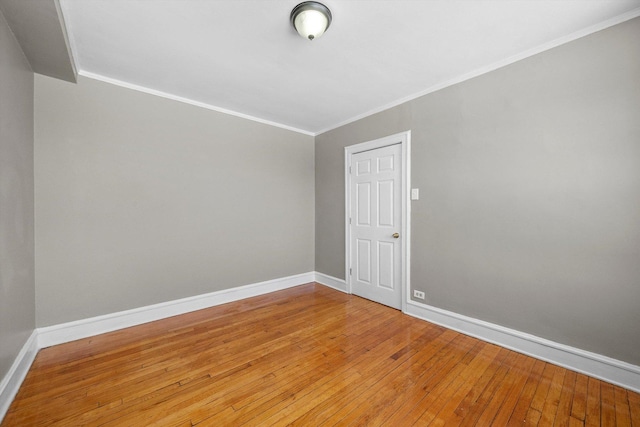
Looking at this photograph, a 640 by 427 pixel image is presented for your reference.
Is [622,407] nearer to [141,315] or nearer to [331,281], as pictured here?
[331,281]

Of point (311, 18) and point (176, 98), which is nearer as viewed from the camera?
point (311, 18)

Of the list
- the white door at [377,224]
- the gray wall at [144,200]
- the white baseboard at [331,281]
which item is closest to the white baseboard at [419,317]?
the gray wall at [144,200]

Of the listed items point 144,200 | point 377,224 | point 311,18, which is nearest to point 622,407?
point 377,224

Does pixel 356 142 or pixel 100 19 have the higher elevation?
pixel 100 19

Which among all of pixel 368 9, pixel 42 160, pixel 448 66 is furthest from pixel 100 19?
pixel 448 66

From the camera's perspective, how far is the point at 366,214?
361 cm

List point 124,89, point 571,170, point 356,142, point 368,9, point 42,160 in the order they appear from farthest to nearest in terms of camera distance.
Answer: point 356,142, point 124,89, point 42,160, point 571,170, point 368,9

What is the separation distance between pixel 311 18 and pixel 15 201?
8.34 ft

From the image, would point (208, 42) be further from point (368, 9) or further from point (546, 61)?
point (546, 61)

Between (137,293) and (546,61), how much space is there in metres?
4.52

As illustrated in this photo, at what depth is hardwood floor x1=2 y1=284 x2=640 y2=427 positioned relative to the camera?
1551 mm

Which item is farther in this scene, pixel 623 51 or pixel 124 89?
pixel 124 89

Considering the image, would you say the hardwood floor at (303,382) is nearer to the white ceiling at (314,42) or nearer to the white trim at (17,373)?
the white trim at (17,373)

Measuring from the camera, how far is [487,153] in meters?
2.45
